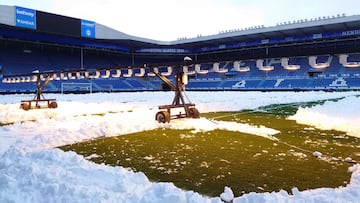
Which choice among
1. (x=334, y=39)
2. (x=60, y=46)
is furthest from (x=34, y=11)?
(x=334, y=39)

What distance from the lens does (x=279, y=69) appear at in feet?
136

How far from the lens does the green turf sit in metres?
3.79

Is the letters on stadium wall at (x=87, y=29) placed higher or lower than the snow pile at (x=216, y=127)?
higher

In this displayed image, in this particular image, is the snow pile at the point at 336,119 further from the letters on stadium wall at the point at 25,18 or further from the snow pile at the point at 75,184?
the letters on stadium wall at the point at 25,18

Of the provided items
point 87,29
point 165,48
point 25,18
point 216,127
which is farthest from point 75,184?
point 165,48

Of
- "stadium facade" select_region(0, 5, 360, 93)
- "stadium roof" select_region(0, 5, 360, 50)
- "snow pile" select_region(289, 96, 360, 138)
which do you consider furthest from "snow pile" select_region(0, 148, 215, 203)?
"stadium roof" select_region(0, 5, 360, 50)

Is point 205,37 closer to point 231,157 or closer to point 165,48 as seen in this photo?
point 165,48

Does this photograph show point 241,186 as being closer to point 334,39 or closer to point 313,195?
point 313,195

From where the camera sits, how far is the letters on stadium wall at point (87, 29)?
36.9m

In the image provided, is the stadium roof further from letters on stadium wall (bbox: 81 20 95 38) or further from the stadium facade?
letters on stadium wall (bbox: 81 20 95 38)

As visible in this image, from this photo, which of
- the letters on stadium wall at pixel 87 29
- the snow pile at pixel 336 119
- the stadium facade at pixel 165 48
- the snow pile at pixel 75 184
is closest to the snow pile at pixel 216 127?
the snow pile at pixel 336 119

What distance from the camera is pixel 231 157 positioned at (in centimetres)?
504

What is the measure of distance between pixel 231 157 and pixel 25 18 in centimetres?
3286

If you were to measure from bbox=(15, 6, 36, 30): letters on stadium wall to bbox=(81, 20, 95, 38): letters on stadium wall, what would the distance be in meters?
5.80
